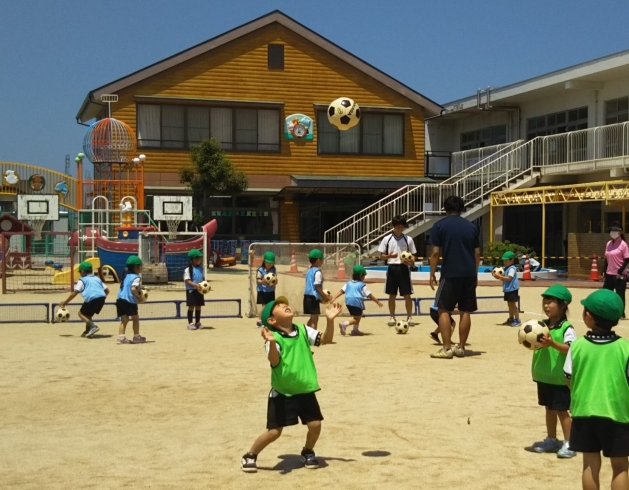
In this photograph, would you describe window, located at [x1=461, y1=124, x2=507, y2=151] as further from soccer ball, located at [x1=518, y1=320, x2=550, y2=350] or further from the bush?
soccer ball, located at [x1=518, y1=320, x2=550, y2=350]

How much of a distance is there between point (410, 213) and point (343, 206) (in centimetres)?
694

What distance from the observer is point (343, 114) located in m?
35.7

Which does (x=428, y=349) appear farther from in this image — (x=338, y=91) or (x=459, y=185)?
(x=338, y=91)

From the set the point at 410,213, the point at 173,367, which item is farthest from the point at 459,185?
the point at 173,367

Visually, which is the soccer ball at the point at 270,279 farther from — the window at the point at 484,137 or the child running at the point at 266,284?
the window at the point at 484,137

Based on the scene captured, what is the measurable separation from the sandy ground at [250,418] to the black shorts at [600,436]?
90cm

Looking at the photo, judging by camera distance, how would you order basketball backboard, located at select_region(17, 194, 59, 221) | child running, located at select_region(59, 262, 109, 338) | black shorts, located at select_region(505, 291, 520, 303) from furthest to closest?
basketball backboard, located at select_region(17, 194, 59, 221) < black shorts, located at select_region(505, 291, 520, 303) < child running, located at select_region(59, 262, 109, 338)

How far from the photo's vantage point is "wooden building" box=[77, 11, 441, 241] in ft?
120

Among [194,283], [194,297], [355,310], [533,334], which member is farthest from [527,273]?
[533,334]

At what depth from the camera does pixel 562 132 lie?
35094mm

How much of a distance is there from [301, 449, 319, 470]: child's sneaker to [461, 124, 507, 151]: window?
3360 cm

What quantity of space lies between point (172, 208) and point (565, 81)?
14931mm

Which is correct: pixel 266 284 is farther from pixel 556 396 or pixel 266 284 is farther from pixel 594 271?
pixel 594 271

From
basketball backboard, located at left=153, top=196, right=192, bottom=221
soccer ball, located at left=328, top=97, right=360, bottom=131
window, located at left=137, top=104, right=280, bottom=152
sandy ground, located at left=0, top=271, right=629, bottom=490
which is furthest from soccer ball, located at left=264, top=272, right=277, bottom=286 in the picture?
window, located at left=137, top=104, right=280, bottom=152
